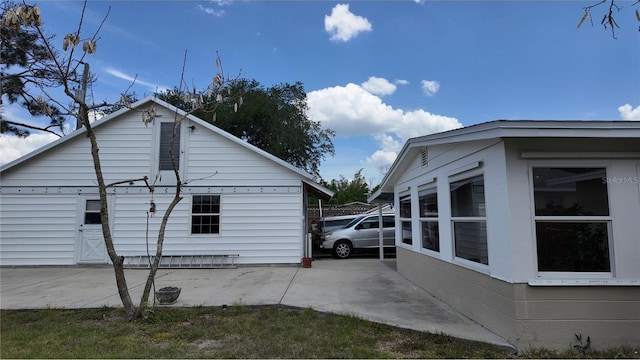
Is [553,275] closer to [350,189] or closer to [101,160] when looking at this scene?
[101,160]

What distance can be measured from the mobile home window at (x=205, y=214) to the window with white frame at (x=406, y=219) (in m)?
5.45

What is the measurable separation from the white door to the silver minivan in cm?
714

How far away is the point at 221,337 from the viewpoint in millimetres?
4625

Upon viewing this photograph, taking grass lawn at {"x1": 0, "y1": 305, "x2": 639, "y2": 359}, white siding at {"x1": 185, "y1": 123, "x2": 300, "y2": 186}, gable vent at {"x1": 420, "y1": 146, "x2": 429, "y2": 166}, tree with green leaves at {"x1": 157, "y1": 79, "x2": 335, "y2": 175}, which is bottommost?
grass lawn at {"x1": 0, "y1": 305, "x2": 639, "y2": 359}

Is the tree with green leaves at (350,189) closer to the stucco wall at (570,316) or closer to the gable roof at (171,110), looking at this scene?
the gable roof at (171,110)

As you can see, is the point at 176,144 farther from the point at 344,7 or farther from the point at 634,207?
the point at 634,207

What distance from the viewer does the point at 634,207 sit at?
4223 millimetres

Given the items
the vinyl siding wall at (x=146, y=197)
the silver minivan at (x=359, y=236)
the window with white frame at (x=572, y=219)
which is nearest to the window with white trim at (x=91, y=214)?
the vinyl siding wall at (x=146, y=197)

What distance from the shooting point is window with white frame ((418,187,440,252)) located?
677 cm

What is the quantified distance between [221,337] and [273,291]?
2.73 meters

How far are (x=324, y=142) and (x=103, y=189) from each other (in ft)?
75.5

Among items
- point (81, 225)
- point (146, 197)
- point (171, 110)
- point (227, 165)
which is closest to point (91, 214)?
point (81, 225)

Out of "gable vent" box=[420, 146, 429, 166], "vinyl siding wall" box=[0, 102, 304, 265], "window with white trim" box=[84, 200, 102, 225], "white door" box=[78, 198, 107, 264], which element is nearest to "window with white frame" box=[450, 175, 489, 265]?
"gable vent" box=[420, 146, 429, 166]

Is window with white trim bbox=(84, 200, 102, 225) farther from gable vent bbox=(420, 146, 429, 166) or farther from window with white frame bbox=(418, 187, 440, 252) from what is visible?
gable vent bbox=(420, 146, 429, 166)
